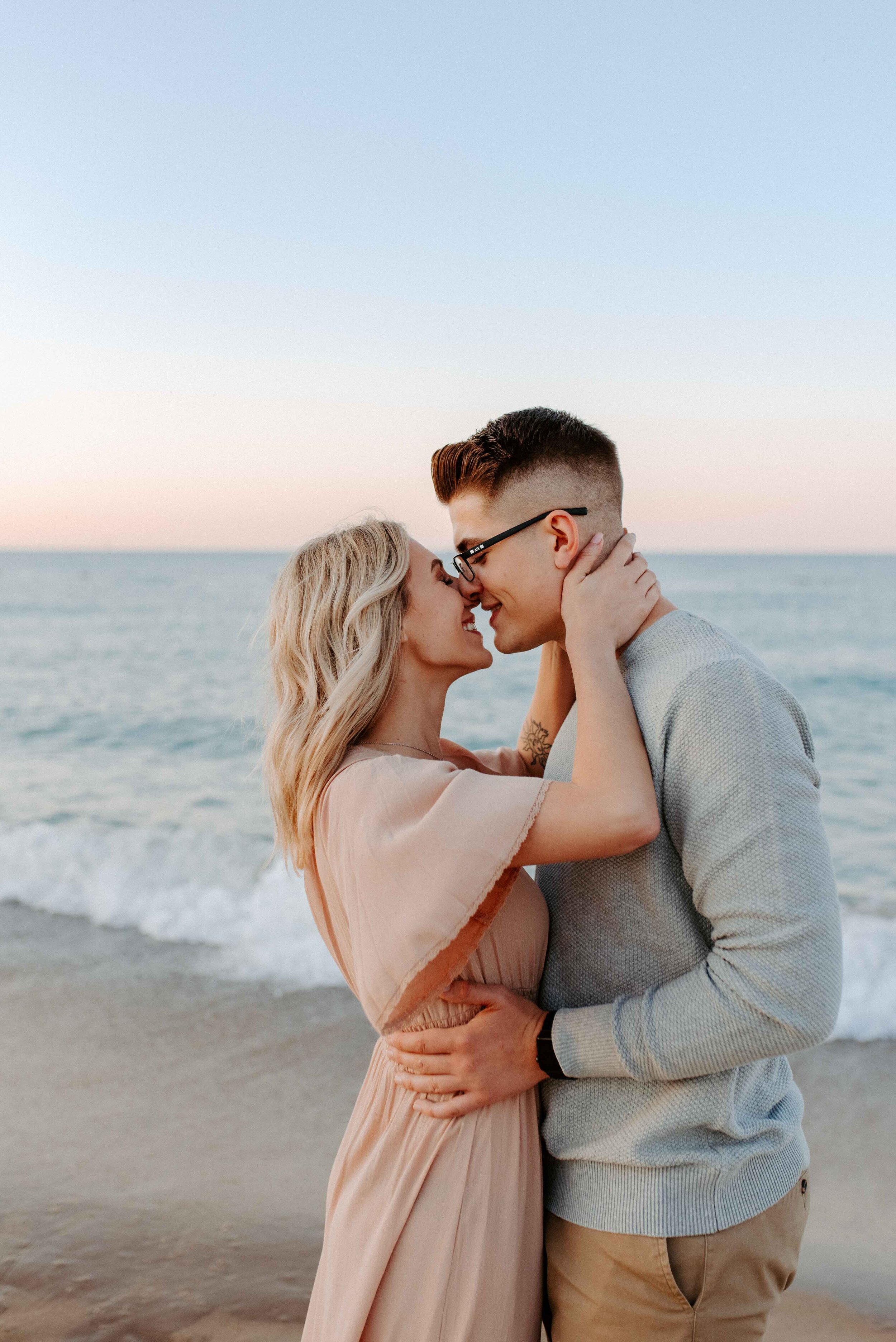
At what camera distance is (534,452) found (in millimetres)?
1967

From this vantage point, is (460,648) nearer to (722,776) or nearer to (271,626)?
(271,626)

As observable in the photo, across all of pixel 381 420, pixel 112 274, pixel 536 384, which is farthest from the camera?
pixel 381 420

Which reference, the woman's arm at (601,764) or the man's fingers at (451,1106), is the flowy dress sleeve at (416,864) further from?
the man's fingers at (451,1106)

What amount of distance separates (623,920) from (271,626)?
996mm

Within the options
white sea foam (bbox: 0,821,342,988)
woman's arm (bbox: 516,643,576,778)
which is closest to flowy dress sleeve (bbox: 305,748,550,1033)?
woman's arm (bbox: 516,643,576,778)

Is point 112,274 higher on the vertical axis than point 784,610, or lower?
higher

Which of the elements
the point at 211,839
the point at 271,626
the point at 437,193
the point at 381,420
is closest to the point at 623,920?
the point at 271,626

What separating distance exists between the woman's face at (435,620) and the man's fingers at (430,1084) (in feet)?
2.72

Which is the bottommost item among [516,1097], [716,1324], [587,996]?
[716,1324]

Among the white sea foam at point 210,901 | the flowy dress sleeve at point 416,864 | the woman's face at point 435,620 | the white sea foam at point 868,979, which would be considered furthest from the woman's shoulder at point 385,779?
the white sea foam at point 868,979

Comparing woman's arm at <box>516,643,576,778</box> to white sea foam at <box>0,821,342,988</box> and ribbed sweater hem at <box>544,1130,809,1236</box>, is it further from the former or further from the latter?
white sea foam at <box>0,821,342,988</box>

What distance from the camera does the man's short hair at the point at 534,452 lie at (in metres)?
1.97

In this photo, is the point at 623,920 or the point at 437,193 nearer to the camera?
the point at 623,920

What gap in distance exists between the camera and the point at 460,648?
82.1 inches
